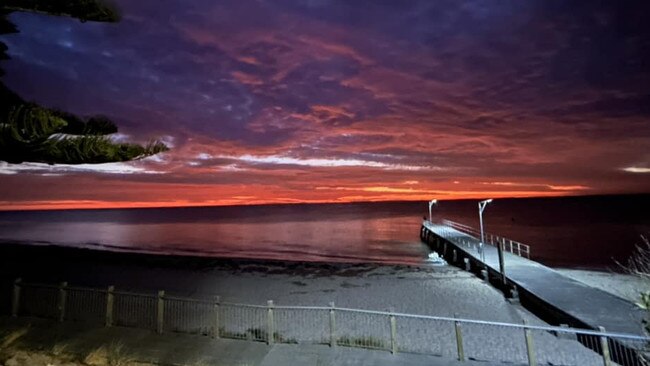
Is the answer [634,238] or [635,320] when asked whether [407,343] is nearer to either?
[635,320]

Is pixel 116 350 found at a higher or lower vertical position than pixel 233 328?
higher

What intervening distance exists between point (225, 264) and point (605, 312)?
1144 inches

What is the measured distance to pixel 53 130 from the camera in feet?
18.1

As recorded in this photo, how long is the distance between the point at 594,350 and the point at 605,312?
6.96 ft

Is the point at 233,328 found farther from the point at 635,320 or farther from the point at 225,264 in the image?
the point at 225,264

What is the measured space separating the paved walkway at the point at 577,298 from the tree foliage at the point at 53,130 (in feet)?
44.5

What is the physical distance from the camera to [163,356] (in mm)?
8633

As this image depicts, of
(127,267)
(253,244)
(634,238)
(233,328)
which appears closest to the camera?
(233,328)

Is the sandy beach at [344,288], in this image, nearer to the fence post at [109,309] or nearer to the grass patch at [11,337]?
the fence post at [109,309]

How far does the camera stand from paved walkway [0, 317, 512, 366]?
8.42 meters

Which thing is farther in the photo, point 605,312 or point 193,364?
point 605,312

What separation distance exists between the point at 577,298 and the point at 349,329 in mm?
9103

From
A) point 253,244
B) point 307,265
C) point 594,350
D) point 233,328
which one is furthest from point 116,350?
point 253,244

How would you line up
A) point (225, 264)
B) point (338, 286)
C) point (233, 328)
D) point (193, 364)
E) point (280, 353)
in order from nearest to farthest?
point (193, 364), point (280, 353), point (233, 328), point (338, 286), point (225, 264)
